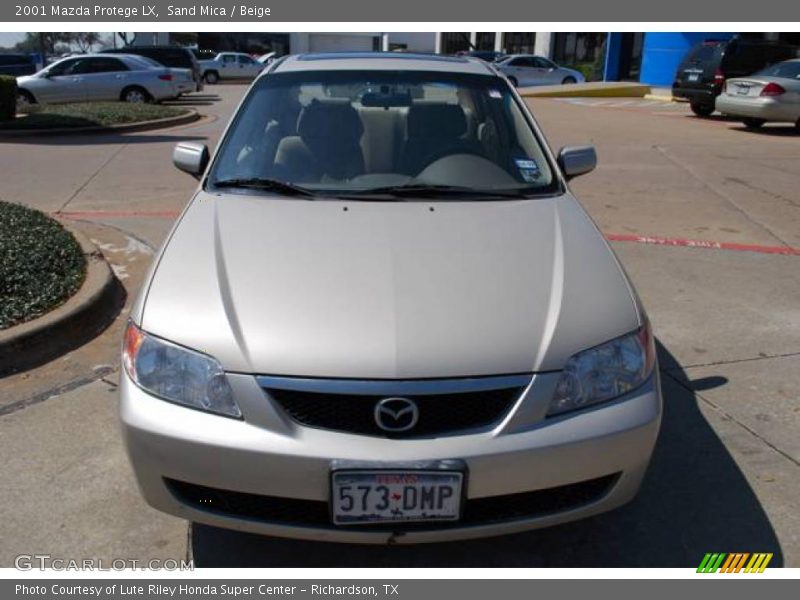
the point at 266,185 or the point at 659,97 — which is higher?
the point at 266,185

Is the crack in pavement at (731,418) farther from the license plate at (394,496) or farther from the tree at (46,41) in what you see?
the tree at (46,41)

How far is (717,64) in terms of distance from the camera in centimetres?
1714

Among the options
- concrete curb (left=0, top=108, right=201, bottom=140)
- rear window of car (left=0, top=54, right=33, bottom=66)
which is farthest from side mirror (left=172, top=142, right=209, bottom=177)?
rear window of car (left=0, top=54, right=33, bottom=66)

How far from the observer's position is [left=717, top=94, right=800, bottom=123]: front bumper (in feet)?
48.1

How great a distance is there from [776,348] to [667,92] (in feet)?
82.2

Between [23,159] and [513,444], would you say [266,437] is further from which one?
[23,159]

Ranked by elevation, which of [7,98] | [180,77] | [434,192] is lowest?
[180,77]

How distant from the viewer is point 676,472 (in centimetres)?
311

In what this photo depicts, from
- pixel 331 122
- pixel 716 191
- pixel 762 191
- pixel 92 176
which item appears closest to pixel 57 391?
pixel 331 122

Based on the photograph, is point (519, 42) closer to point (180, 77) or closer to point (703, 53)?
point (180, 77)

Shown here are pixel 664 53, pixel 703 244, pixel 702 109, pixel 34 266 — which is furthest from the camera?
pixel 664 53

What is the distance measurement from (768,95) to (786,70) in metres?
1.04

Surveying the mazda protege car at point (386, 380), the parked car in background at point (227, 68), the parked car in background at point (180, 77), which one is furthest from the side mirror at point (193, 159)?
the parked car in background at point (227, 68)

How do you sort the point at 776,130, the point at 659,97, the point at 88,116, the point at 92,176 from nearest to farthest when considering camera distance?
1. the point at 92,176
2. the point at 88,116
3. the point at 776,130
4. the point at 659,97
